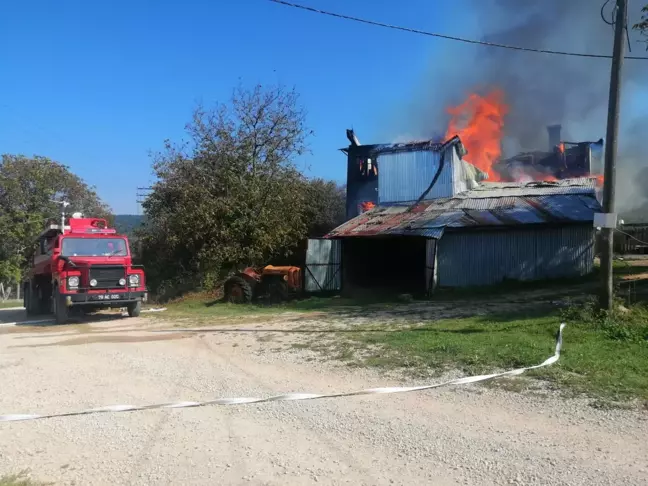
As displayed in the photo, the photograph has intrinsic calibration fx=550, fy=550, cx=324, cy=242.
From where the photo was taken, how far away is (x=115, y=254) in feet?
58.1

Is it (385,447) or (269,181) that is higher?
(269,181)

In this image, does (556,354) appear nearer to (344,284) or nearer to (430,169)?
(344,284)

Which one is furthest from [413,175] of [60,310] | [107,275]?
[60,310]

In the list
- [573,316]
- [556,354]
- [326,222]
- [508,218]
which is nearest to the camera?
[556,354]

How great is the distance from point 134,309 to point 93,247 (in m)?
2.38

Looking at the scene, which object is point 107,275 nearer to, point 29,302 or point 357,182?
point 29,302

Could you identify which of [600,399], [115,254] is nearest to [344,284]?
[115,254]

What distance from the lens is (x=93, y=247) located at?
57.8ft

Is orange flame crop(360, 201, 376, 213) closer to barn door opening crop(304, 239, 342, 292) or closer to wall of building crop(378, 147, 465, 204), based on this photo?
A: wall of building crop(378, 147, 465, 204)

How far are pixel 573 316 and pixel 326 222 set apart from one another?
2186cm

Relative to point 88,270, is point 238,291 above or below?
below

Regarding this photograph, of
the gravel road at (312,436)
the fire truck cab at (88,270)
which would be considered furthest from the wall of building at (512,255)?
the gravel road at (312,436)

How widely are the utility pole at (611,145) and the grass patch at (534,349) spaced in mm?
640

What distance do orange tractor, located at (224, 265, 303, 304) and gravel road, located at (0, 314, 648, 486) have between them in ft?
41.0
